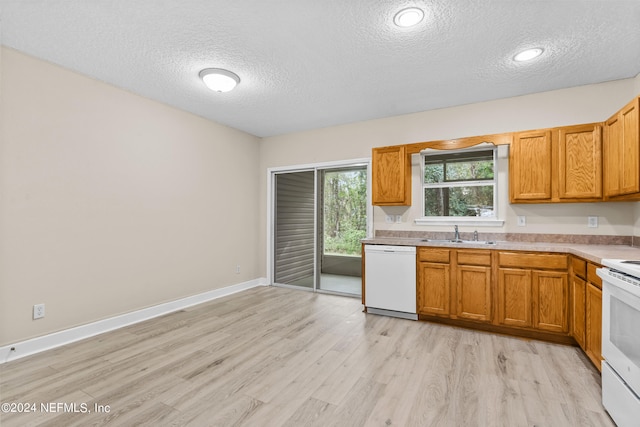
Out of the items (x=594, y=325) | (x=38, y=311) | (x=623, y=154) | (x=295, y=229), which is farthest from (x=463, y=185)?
(x=38, y=311)

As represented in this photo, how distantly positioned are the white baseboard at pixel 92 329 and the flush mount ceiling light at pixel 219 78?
2712mm

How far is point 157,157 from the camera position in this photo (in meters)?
3.74

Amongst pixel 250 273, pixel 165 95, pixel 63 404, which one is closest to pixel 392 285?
pixel 250 273

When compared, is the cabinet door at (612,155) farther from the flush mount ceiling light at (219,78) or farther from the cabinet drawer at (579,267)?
the flush mount ceiling light at (219,78)

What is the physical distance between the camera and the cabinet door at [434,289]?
3.33m

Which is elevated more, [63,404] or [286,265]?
[286,265]

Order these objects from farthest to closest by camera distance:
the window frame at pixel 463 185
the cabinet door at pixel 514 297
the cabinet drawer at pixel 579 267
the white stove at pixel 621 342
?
the window frame at pixel 463 185, the cabinet door at pixel 514 297, the cabinet drawer at pixel 579 267, the white stove at pixel 621 342

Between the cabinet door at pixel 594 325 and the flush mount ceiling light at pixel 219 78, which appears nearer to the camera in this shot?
the cabinet door at pixel 594 325

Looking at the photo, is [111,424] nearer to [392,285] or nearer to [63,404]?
[63,404]

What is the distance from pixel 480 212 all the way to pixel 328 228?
221 cm

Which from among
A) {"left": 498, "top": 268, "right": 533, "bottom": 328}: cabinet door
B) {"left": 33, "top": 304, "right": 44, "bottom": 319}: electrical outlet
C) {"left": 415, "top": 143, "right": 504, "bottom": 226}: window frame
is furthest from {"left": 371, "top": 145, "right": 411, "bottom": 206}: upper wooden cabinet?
{"left": 33, "top": 304, "right": 44, "bottom": 319}: electrical outlet

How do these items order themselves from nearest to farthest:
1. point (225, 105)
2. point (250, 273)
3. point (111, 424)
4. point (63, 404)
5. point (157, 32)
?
point (111, 424)
point (63, 404)
point (157, 32)
point (225, 105)
point (250, 273)

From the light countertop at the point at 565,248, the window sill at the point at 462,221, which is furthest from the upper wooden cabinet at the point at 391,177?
the light countertop at the point at 565,248

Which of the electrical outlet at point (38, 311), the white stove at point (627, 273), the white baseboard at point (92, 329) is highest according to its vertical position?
the white stove at point (627, 273)
